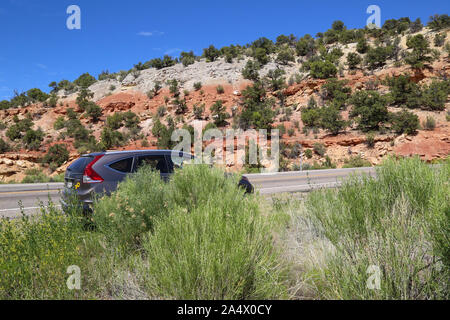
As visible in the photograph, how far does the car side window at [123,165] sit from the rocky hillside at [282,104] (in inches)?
735

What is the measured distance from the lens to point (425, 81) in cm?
3103

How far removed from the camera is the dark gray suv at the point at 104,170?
17.5ft

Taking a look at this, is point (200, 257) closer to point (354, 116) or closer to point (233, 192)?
point (233, 192)

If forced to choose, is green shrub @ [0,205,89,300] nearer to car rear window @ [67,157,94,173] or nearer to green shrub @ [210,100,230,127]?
car rear window @ [67,157,94,173]

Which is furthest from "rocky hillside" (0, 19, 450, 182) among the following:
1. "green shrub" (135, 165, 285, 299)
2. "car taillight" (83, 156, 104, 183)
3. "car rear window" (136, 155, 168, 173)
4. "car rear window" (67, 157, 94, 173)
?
"green shrub" (135, 165, 285, 299)

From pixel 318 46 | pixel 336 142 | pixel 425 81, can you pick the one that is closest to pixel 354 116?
pixel 336 142

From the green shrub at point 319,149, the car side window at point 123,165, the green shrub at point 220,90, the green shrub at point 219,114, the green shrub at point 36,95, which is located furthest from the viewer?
the green shrub at point 36,95

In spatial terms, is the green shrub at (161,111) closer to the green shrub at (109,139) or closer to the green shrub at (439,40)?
the green shrub at (109,139)

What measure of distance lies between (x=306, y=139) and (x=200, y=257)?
89.1ft

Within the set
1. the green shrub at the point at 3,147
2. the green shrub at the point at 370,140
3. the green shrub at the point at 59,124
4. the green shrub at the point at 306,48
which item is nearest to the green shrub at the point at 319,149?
the green shrub at the point at 370,140

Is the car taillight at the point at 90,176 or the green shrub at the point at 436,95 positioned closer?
the car taillight at the point at 90,176

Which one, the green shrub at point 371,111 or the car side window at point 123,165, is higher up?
the green shrub at point 371,111

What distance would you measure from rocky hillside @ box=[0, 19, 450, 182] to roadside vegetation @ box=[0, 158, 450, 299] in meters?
20.4

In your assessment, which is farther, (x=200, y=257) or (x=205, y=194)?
(x=205, y=194)
